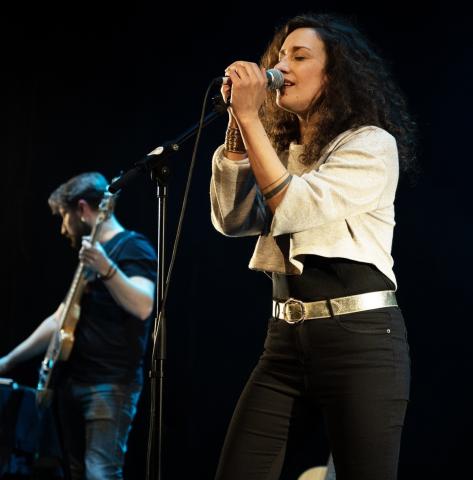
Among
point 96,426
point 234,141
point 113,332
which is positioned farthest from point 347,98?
point 96,426

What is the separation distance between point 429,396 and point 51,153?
97.0 inches

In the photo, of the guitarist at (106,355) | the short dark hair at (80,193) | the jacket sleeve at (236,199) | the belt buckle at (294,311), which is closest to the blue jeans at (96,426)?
the guitarist at (106,355)

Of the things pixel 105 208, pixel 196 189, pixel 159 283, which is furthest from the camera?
pixel 196 189

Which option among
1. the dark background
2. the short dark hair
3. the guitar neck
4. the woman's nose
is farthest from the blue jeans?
the woman's nose

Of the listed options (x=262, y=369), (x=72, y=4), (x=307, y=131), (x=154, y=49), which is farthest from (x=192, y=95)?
(x=262, y=369)

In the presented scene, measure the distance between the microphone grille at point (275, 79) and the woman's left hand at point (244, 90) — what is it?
11cm

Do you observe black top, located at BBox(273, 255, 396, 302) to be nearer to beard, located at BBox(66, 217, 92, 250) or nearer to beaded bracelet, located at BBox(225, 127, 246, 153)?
beaded bracelet, located at BBox(225, 127, 246, 153)

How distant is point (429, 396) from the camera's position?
3457mm

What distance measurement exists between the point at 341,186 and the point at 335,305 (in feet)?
0.85

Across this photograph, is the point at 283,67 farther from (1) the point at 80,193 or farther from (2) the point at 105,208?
(1) the point at 80,193

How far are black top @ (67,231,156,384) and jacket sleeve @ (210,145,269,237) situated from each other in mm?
1647

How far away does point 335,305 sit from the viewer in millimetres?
1690

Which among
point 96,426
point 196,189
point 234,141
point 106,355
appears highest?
point 196,189

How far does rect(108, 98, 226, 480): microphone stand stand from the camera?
170cm
